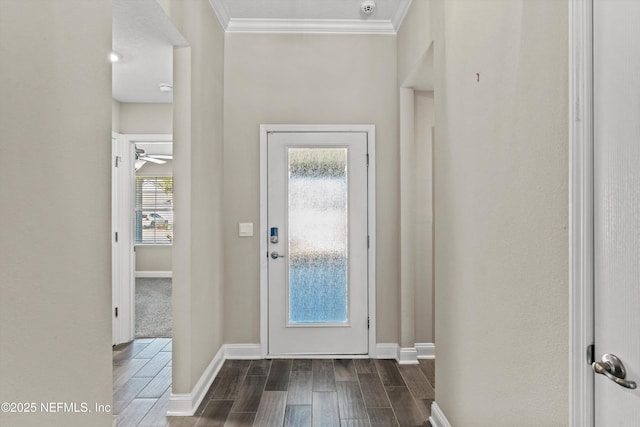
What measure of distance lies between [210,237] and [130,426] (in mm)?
1290

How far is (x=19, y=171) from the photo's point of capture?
1.06 metres

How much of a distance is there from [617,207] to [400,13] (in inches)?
105

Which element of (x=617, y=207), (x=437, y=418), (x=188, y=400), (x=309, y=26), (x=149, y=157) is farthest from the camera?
(x=149, y=157)

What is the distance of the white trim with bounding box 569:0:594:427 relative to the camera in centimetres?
103

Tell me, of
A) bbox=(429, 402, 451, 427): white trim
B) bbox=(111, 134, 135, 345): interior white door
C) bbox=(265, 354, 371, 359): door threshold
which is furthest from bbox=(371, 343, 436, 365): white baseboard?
bbox=(111, 134, 135, 345): interior white door

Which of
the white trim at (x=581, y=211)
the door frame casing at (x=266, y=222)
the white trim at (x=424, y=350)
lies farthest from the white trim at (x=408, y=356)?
the white trim at (x=581, y=211)

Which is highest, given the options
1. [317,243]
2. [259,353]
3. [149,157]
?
[149,157]

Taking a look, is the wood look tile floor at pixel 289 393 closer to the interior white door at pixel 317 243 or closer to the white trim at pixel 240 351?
Result: the white trim at pixel 240 351

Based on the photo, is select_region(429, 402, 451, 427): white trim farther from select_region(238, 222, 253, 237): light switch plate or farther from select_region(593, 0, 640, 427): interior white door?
select_region(238, 222, 253, 237): light switch plate

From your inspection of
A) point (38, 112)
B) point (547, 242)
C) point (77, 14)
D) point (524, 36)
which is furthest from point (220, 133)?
point (547, 242)

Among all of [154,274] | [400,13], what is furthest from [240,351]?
[154,274]

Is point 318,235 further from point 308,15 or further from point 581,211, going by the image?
point 581,211

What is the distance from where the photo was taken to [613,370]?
954 mm

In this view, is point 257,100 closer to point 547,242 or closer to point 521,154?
point 521,154
